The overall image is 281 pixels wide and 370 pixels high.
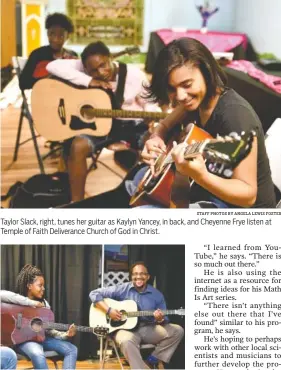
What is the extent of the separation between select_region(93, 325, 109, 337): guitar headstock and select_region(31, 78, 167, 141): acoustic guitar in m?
0.44

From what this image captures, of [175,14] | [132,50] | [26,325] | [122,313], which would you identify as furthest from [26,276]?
[175,14]

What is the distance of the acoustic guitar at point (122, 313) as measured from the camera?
1.07 m

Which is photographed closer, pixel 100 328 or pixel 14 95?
pixel 100 328

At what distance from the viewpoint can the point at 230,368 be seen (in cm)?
107

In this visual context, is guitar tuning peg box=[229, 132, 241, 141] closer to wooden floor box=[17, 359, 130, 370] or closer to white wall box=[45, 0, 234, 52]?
white wall box=[45, 0, 234, 52]

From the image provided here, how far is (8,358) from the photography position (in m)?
1.07

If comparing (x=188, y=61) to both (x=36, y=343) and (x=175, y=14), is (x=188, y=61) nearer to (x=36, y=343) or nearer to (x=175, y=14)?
(x=175, y=14)

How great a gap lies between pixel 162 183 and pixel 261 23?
0.40 m

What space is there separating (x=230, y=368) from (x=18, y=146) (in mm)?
644

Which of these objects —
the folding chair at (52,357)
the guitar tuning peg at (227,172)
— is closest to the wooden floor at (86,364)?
the folding chair at (52,357)

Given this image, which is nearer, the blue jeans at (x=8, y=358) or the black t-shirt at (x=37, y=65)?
the blue jeans at (x=8, y=358)

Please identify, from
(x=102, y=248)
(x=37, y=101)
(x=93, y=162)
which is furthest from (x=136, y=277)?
(x=37, y=101)

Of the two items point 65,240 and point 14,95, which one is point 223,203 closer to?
point 65,240

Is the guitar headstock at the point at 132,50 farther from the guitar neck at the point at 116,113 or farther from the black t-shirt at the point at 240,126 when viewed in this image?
the black t-shirt at the point at 240,126
